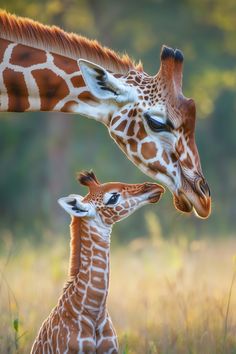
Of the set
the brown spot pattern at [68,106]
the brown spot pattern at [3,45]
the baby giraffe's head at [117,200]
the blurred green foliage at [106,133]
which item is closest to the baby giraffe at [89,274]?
the baby giraffe's head at [117,200]

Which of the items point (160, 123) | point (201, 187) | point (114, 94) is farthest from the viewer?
point (114, 94)

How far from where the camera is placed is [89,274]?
7.02m

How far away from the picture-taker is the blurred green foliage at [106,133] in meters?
19.8

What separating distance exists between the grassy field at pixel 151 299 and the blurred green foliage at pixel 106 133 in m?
4.07

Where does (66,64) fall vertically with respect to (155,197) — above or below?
above

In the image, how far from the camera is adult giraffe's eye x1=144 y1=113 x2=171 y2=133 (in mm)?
6882

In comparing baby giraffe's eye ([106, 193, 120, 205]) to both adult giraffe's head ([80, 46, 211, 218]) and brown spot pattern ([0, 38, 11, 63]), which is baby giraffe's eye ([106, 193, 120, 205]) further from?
brown spot pattern ([0, 38, 11, 63])


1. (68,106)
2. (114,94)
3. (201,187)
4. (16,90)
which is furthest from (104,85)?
(201,187)

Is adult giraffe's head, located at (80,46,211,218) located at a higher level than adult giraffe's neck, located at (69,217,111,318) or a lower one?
higher

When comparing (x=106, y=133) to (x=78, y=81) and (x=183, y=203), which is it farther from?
(x=183, y=203)

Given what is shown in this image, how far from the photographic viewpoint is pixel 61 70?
7168 mm

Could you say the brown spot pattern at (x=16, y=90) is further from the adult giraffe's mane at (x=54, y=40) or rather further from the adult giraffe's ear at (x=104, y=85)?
the adult giraffe's ear at (x=104, y=85)

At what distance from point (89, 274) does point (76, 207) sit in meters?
0.53

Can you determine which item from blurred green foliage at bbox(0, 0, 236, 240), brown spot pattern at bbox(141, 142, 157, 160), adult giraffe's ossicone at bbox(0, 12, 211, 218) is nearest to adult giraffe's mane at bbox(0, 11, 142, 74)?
adult giraffe's ossicone at bbox(0, 12, 211, 218)
